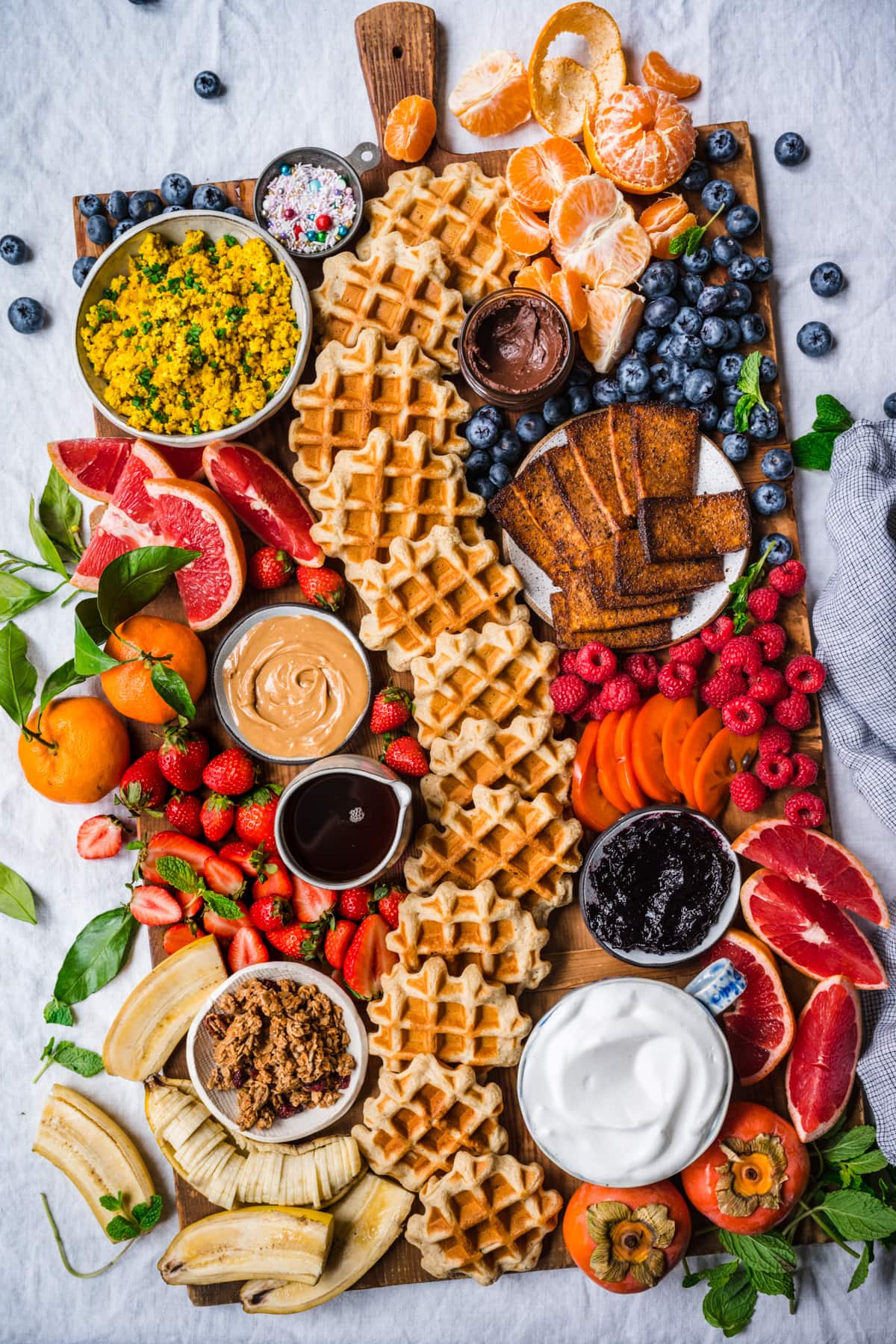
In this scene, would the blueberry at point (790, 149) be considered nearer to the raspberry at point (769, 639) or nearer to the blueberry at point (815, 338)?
the blueberry at point (815, 338)

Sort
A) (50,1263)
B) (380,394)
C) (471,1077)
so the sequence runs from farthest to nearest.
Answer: (50,1263) < (380,394) < (471,1077)

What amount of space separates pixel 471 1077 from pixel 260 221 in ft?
10.1

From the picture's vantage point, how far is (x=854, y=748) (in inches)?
139

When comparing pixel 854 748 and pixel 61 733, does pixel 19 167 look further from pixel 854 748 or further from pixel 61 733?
pixel 854 748

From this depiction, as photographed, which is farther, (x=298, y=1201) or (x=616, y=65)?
(x=616, y=65)

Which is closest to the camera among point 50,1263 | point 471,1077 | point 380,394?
point 471,1077

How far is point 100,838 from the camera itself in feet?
12.2

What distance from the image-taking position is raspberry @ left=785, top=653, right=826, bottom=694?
3443 millimetres

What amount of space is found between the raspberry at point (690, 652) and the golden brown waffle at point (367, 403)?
Result: 3.36 ft

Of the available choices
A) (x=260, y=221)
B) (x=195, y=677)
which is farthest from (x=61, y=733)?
(x=260, y=221)

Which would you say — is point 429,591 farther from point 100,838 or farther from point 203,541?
point 100,838

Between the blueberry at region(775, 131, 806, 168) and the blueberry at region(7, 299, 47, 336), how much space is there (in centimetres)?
288

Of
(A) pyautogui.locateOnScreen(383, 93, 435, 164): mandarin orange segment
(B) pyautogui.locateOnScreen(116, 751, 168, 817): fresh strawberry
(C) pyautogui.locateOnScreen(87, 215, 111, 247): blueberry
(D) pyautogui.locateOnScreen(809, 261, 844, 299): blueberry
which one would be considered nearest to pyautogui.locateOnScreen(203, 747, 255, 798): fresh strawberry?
(B) pyautogui.locateOnScreen(116, 751, 168, 817): fresh strawberry

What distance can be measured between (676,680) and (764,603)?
16.1 inches
